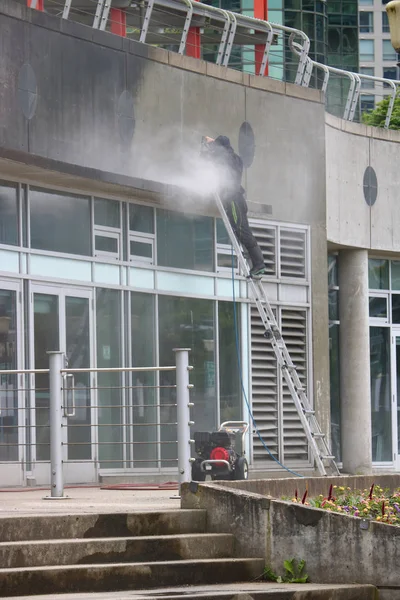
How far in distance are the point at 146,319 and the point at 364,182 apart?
726cm

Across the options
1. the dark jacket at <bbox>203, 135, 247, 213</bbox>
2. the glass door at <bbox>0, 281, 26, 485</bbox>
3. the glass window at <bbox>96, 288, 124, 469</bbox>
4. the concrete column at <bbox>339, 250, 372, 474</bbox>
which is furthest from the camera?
the concrete column at <bbox>339, 250, 372, 474</bbox>

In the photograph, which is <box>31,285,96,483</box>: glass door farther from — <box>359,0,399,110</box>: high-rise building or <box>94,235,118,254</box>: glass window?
<box>359,0,399,110</box>: high-rise building

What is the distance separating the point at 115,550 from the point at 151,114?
11463 millimetres

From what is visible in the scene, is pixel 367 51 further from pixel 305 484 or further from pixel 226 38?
pixel 305 484

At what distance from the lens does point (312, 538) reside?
11852mm

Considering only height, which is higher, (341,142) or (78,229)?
(341,142)

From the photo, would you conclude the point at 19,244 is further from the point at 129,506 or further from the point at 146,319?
the point at 129,506

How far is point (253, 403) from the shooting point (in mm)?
24469

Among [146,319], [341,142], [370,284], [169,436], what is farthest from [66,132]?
[370,284]

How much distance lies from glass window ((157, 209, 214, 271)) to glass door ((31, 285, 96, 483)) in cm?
204

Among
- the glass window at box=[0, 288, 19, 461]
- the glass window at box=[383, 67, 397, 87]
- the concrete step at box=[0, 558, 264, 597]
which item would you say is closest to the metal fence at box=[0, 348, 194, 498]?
the glass window at box=[0, 288, 19, 461]

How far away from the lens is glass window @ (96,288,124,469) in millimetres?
21375

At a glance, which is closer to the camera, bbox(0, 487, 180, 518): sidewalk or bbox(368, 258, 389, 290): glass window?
bbox(0, 487, 180, 518): sidewalk

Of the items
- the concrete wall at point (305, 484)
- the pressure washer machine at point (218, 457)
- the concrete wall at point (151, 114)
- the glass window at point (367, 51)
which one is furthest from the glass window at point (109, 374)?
the glass window at point (367, 51)
